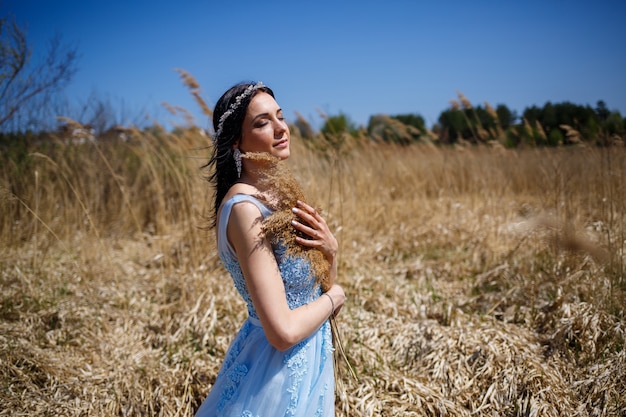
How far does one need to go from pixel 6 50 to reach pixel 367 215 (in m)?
4.40

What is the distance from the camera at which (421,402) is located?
225 cm

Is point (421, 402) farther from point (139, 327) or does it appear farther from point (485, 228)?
point (485, 228)

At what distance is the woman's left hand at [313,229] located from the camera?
125 centimetres

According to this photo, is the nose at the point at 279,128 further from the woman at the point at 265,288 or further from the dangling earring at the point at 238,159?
the dangling earring at the point at 238,159

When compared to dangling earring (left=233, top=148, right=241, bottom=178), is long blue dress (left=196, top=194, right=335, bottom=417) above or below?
below

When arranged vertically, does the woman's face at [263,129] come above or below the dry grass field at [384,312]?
above

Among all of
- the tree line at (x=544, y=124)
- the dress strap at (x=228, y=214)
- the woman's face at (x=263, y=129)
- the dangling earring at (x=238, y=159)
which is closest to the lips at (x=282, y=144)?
the woman's face at (x=263, y=129)

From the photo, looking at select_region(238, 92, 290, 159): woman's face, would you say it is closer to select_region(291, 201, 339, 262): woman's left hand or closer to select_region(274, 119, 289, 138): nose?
select_region(274, 119, 289, 138): nose

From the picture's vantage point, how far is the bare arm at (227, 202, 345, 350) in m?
1.14

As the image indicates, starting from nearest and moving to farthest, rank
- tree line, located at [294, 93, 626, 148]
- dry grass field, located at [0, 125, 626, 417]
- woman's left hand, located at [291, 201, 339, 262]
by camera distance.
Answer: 1. woman's left hand, located at [291, 201, 339, 262]
2. dry grass field, located at [0, 125, 626, 417]
3. tree line, located at [294, 93, 626, 148]

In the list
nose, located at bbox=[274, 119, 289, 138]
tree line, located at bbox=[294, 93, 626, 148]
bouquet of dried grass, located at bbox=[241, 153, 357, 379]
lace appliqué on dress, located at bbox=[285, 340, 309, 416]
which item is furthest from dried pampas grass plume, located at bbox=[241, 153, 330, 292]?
tree line, located at bbox=[294, 93, 626, 148]

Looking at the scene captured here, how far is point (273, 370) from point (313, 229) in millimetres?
463

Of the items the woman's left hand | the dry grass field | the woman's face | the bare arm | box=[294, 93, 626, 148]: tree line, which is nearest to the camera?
the bare arm

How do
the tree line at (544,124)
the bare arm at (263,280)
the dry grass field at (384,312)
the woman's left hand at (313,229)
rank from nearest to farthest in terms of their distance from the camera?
the bare arm at (263,280) → the woman's left hand at (313,229) → the dry grass field at (384,312) → the tree line at (544,124)
